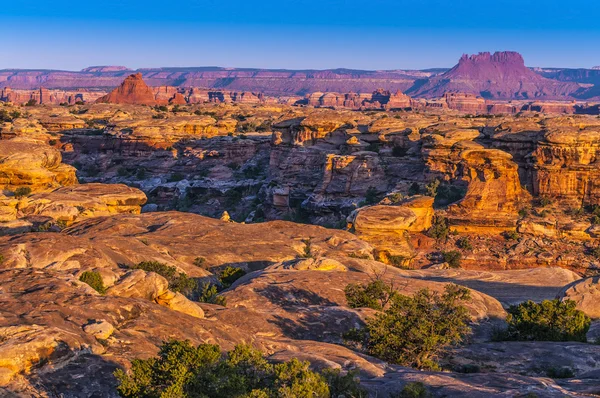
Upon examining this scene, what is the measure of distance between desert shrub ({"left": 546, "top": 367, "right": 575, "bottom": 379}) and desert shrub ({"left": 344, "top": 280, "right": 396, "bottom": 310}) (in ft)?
19.3

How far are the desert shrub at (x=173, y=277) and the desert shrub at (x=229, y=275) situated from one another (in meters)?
2.27

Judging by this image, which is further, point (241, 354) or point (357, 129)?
point (357, 129)

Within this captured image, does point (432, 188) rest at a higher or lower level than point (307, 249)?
higher

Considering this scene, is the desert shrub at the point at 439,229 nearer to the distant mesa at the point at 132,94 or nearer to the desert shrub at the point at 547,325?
the desert shrub at the point at 547,325

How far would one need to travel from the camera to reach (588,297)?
79.1 feet

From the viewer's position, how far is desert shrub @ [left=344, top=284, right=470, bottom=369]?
1720 centimetres

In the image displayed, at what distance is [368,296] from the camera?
21938 mm

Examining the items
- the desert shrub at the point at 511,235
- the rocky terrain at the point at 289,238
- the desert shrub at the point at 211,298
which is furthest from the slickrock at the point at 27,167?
the desert shrub at the point at 511,235

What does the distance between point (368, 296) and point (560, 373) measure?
6846 millimetres

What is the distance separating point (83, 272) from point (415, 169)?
3581cm

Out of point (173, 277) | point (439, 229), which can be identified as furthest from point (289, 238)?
point (439, 229)

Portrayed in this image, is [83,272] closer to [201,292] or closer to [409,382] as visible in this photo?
[201,292]

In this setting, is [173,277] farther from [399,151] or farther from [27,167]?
[399,151]

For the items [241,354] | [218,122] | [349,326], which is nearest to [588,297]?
[349,326]
